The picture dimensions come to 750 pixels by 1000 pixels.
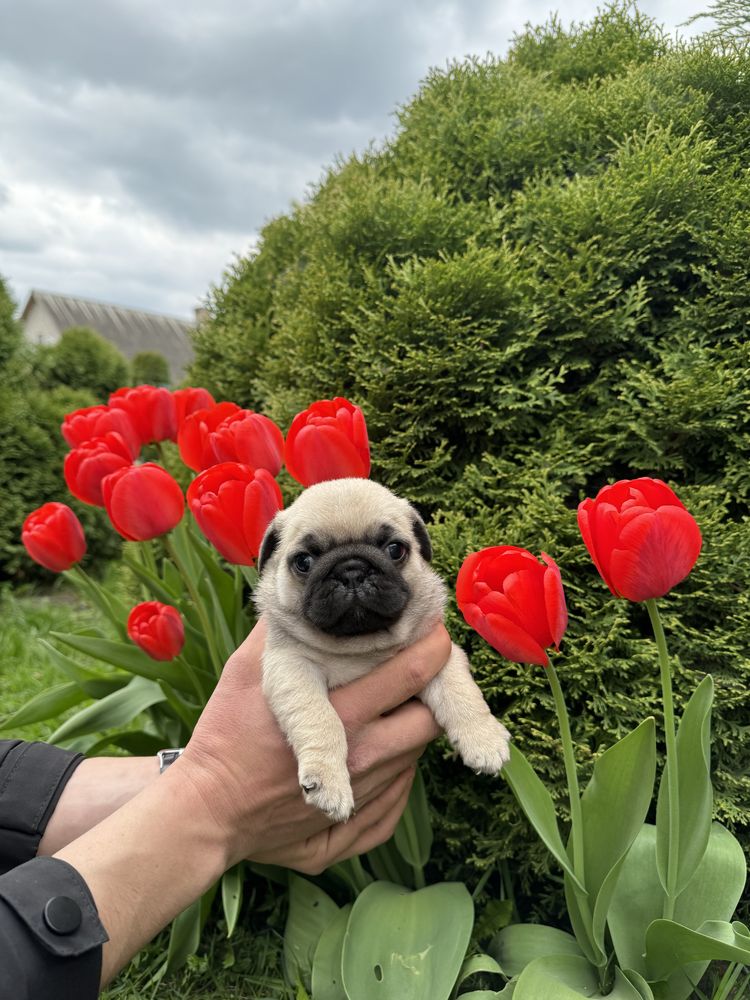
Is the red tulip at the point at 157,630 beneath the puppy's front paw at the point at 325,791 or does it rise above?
above

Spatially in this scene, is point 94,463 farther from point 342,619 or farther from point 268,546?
point 342,619

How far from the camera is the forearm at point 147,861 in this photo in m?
1.23

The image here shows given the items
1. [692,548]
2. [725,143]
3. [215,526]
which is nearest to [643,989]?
[692,548]

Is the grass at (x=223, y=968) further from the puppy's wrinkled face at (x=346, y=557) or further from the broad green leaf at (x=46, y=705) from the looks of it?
the puppy's wrinkled face at (x=346, y=557)

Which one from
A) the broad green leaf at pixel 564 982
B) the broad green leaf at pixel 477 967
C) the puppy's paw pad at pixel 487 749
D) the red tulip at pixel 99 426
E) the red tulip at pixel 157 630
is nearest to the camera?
the broad green leaf at pixel 564 982

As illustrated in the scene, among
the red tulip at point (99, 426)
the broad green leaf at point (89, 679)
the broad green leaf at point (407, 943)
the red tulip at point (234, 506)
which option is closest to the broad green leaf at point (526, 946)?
the broad green leaf at point (407, 943)

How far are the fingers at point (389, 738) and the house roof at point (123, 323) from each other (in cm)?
3004

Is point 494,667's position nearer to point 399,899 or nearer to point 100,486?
point 399,899

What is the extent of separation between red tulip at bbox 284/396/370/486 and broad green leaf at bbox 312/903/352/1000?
3.43 ft

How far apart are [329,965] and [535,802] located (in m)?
0.67

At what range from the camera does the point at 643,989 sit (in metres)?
1.23

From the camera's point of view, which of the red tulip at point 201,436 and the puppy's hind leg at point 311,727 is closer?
the puppy's hind leg at point 311,727

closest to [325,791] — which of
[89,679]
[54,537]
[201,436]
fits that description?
[201,436]

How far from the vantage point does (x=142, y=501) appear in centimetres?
158
